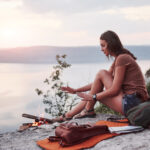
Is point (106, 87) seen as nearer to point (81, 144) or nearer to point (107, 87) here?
point (107, 87)

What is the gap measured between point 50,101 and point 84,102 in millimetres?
3082

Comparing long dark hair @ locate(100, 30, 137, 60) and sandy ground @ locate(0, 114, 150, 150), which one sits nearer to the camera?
sandy ground @ locate(0, 114, 150, 150)

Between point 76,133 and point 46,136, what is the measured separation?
3.17ft

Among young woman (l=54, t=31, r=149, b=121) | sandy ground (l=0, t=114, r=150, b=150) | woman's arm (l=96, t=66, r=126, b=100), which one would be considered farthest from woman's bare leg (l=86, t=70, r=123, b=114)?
sandy ground (l=0, t=114, r=150, b=150)

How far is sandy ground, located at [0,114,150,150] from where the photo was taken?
3.96 metres

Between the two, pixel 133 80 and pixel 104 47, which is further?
pixel 104 47

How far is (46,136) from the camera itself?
5.22 meters

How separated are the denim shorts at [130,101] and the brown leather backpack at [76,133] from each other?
0.52m

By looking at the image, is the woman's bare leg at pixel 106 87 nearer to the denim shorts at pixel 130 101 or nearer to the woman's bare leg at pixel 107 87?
the woman's bare leg at pixel 107 87

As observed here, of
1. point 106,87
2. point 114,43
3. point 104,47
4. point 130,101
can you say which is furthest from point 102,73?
point 130,101

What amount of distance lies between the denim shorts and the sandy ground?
0.50 meters

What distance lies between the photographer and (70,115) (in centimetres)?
607

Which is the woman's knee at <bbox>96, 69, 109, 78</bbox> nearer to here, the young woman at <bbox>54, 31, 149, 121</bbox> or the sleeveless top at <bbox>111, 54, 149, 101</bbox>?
the young woman at <bbox>54, 31, 149, 121</bbox>

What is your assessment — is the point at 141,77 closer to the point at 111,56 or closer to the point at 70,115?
the point at 111,56
